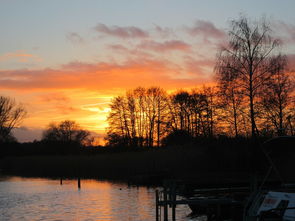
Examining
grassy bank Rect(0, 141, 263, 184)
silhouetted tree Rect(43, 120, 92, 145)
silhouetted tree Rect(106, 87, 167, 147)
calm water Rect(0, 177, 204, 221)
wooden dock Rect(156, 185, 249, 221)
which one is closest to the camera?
wooden dock Rect(156, 185, 249, 221)

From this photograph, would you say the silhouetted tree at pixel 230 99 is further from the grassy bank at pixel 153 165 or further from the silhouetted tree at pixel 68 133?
the silhouetted tree at pixel 68 133

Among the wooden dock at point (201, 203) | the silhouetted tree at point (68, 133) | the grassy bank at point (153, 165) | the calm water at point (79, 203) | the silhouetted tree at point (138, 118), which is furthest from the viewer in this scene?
the silhouetted tree at point (68, 133)

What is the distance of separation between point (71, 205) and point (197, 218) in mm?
10775

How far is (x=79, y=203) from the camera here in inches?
1266

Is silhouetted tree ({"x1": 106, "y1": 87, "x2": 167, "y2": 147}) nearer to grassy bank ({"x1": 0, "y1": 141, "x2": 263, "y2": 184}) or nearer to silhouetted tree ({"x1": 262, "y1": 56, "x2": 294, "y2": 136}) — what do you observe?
grassy bank ({"x1": 0, "y1": 141, "x2": 263, "y2": 184})

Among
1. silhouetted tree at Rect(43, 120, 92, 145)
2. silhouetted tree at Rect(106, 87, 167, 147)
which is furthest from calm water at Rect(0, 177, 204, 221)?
silhouetted tree at Rect(43, 120, 92, 145)

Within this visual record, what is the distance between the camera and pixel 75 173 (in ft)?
200

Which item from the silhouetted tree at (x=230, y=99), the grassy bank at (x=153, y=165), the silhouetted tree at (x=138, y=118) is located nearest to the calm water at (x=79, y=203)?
the grassy bank at (x=153, y=165)

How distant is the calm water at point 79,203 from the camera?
26111mm

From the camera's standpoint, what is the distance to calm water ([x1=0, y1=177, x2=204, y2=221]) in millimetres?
26111

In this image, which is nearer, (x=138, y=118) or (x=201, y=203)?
(x=201, y=203)

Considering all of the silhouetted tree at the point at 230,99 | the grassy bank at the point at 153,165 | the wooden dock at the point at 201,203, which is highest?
the silhouetted tree at the point at 230,99

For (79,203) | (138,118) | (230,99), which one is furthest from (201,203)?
(138,118)

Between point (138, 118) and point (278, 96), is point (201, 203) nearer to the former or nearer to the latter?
point (278, 96)
